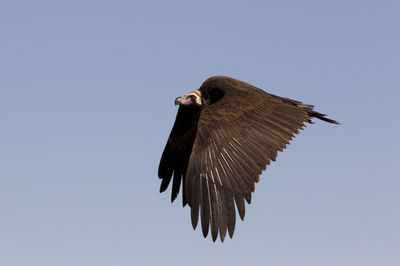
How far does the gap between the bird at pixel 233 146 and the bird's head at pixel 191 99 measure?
2.50ft

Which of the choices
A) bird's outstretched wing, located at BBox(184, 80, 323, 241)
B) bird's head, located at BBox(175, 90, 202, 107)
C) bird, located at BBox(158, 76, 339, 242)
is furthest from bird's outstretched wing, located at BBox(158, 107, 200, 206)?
bird's outstretched wing, located at BBox(184, 80, 323, 241)

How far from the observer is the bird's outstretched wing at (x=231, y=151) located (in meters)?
8.39

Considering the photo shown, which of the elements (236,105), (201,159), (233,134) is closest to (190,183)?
(201,159)

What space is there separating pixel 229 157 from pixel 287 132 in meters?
1.28

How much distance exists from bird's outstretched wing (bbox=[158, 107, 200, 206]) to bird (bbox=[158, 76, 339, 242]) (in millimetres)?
781

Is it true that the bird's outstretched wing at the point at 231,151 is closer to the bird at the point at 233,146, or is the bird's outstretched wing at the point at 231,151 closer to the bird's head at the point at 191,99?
the bird at the point at 233,146

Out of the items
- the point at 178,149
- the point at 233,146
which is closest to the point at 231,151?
the point at 233,146

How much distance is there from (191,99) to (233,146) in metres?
3.12

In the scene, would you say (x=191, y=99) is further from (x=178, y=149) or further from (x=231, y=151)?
(x=231, y=151)

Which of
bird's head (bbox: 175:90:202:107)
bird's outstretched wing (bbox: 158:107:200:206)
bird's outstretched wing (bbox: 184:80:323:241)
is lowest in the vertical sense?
bird's outstretched wing (bbox: 184:80:323:241)

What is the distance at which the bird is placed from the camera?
27.6ft

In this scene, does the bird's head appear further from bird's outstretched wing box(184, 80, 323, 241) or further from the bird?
bird's outstretched wing box(184, 80, 323, 241)

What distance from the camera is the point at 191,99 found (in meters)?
11.9

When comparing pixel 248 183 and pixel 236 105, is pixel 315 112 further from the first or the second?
pixel 248 183
